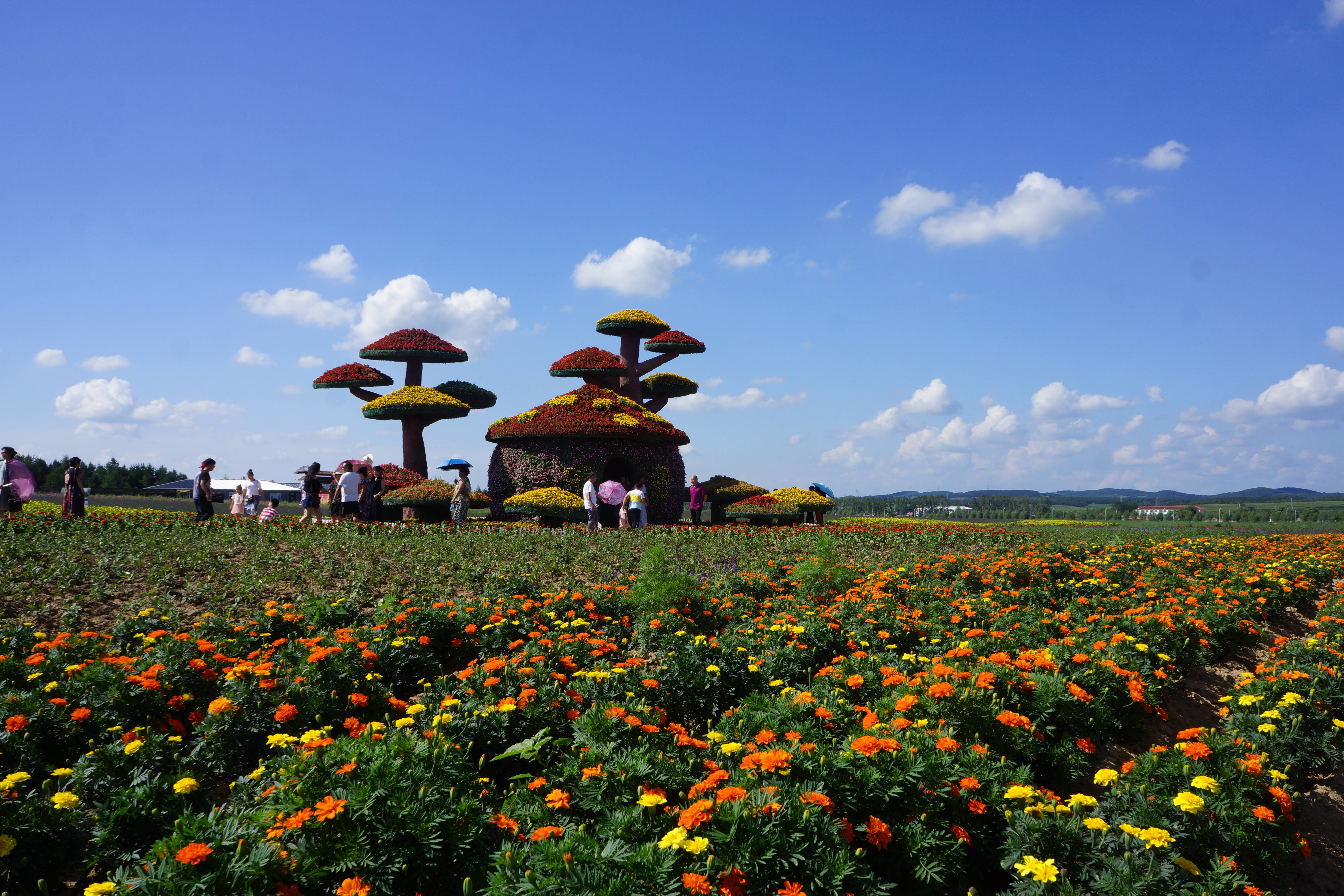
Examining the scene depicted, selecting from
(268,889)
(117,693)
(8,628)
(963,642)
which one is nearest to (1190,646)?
(963,642)

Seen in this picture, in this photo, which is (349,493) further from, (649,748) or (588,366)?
(649,748)

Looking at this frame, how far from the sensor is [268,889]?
110 inches

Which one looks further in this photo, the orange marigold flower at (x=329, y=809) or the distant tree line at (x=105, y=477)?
the distant tree line at (x=105, y=477)

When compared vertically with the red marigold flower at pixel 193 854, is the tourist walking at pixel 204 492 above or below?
above

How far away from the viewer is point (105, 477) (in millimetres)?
51469

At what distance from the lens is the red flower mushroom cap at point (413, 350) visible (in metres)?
26.3

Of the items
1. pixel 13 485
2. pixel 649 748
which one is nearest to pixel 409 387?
pixel 13 485

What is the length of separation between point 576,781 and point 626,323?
74.8ft

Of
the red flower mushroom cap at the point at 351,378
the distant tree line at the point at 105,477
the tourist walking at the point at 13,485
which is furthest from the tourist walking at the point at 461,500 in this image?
the distant tree line at the point at 105,477

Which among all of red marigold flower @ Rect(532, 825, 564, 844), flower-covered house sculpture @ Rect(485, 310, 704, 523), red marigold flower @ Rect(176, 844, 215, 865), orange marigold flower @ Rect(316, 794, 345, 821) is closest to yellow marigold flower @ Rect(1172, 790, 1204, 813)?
red marigold flower @ Rect(532, 825, 564, 844)

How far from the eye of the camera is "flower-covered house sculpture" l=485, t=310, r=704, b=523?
21641mm

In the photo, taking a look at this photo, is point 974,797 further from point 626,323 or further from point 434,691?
point 626,323

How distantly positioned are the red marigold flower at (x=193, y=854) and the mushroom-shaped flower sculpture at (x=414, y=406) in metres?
23.6

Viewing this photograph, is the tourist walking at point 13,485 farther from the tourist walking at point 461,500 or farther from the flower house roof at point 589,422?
the flower house roof at point 589,422
